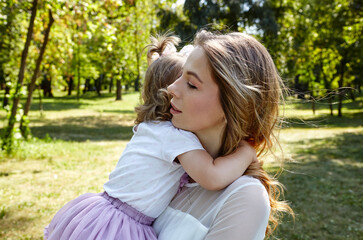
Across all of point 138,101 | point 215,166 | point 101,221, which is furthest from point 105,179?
point 215,166

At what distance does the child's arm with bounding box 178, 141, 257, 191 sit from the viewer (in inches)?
55.0

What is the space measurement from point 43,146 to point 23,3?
3935 millimetres

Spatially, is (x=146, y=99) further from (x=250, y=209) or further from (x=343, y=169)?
(x=343, y=169)

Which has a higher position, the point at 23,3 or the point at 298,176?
the point at 23,3

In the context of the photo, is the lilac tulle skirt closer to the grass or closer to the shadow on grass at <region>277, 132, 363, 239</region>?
the grass

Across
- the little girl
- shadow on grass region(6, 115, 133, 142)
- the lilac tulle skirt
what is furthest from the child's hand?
shadow on grass region(6, 115, 133, 142)

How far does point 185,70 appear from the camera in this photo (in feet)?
4.86

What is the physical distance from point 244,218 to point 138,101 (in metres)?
2.61

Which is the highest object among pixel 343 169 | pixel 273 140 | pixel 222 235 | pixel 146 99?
pixel 146 99

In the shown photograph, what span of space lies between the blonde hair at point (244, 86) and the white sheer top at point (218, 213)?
0.74 feet

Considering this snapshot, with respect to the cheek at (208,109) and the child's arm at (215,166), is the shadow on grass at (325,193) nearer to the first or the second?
the child's arm at (215,166)

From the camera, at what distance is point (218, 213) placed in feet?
4.27

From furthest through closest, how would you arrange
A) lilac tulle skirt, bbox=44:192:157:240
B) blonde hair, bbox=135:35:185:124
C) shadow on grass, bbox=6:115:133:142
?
shadow on grass, bbox=6:115:133:142
blonde hair, bbox=135:35:185:124
lilac tulle skirt, bbox=44:192:157:240

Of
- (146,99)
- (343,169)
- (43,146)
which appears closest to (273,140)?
(146,99)
